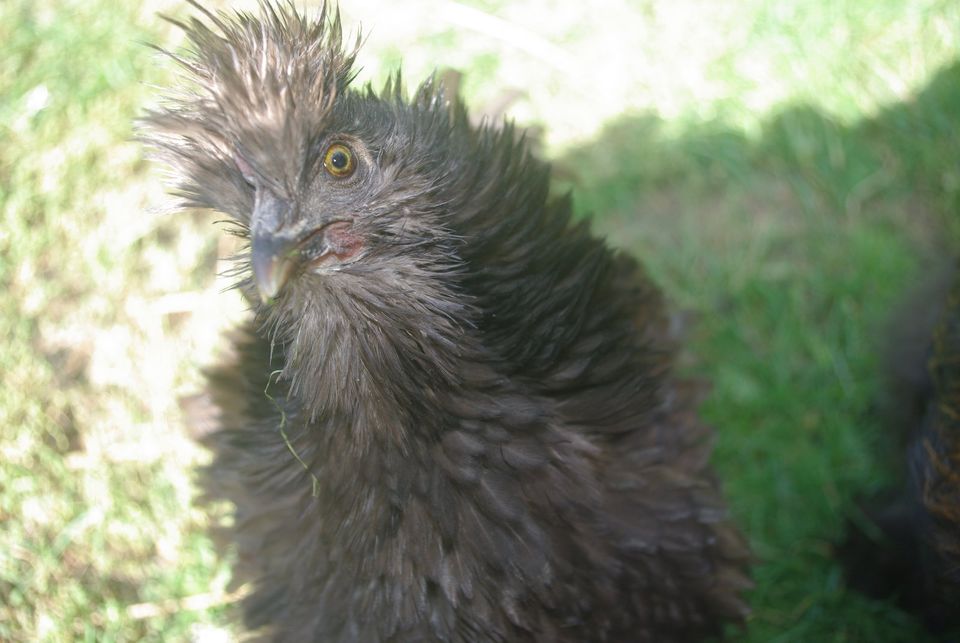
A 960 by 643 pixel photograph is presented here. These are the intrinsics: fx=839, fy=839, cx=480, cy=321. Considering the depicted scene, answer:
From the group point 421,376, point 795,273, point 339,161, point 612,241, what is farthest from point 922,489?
point 339,161

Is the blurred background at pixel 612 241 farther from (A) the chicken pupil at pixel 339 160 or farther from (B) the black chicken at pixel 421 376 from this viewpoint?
(A) the chicken pupil at pixel 339 160

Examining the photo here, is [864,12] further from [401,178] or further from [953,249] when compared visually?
[401,178]

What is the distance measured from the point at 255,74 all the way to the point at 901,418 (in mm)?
2934

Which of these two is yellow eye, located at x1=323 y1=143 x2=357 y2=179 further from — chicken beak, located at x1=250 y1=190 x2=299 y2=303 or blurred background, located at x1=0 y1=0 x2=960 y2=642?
blurred background, located at x1=0 y1=0 x2=960 y2=642

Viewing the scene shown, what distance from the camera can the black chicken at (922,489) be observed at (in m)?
2.75

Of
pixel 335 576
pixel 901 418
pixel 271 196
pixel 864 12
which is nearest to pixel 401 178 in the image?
pixel 271 196

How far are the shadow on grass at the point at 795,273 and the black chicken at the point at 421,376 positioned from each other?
124 centimetres

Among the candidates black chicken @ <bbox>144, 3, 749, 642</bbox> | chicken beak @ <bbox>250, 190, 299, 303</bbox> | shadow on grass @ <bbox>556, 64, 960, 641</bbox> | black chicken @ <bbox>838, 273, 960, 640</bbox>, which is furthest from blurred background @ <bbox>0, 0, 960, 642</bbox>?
chicken beak @ <bbox>250, 190, 299, 303</bbox>

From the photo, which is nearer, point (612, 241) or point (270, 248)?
point (270, 248)

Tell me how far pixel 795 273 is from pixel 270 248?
324 centimetres

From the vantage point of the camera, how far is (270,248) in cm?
192

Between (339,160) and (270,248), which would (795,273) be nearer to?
(339,160)

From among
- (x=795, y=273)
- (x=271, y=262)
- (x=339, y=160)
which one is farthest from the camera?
(x=795, y=273)

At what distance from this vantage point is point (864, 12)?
4887 mm
